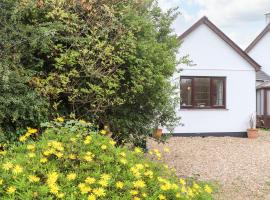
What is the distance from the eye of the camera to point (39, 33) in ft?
20.9

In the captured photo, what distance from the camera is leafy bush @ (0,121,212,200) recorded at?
145 inches

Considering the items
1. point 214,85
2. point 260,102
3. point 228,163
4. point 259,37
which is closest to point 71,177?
point 228,163

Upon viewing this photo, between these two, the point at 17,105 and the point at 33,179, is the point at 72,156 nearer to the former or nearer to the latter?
the point at 33,179

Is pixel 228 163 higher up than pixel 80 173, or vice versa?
pixel 80 173

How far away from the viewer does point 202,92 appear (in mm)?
17672

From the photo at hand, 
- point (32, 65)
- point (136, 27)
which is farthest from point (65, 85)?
point (136, 27)

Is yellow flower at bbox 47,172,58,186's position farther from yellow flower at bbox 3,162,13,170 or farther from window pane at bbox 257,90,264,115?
window pane at bbox 257,90,264,115

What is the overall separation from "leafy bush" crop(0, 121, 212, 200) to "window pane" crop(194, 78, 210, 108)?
508 inches

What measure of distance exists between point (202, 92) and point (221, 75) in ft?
3.76

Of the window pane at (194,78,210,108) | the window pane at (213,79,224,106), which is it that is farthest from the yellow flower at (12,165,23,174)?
the window pane at (213,79,224,106)

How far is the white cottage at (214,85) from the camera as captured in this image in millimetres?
17312

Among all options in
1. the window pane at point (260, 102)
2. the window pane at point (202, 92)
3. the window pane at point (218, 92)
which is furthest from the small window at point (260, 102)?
the window pane at point (202, 92)

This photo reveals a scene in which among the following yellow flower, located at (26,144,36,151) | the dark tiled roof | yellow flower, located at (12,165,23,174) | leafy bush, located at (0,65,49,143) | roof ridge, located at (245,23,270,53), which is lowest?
yellow flower, located at (12,165,23,174)

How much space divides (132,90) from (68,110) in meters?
1.20
